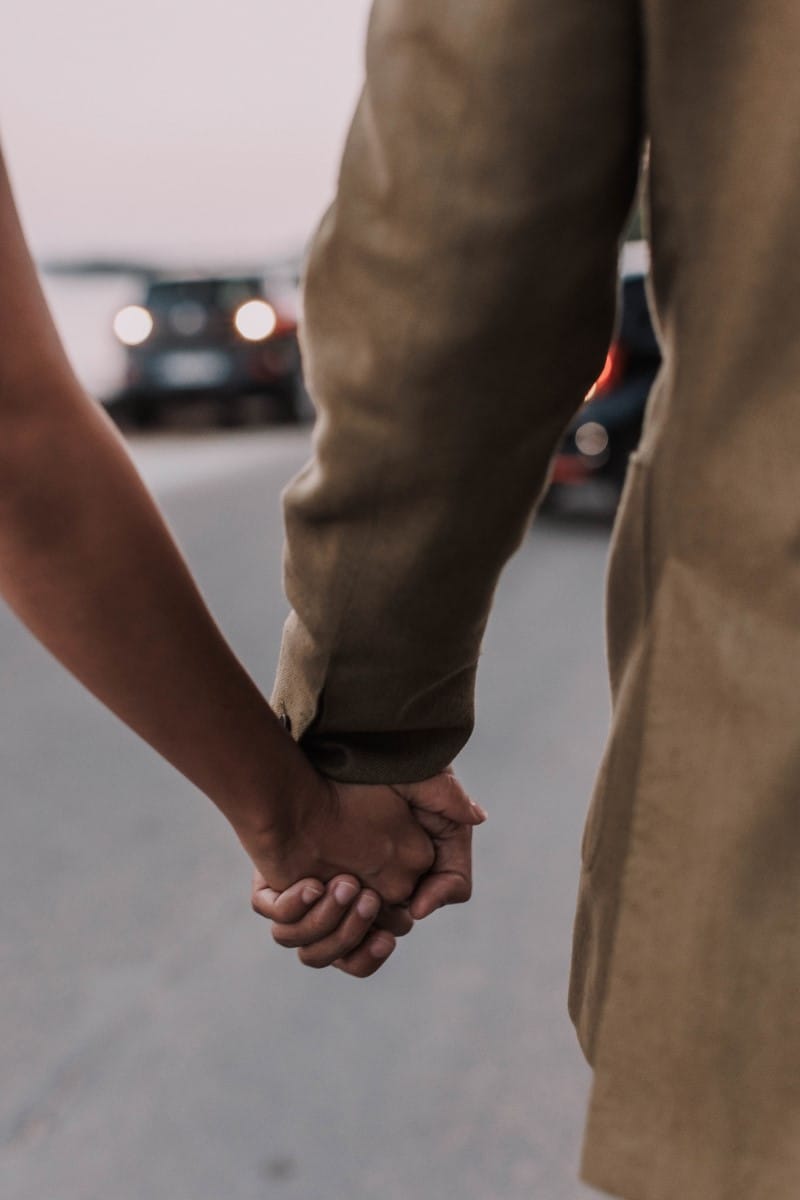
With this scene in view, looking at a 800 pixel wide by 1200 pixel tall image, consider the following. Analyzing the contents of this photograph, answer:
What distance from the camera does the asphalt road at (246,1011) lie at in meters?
2.39

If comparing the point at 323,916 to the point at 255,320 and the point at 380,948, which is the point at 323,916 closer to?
the point at 380,948

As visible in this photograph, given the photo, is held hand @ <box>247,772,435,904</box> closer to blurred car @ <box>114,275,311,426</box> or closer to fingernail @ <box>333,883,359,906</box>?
fingernail @ <box>333,883,359,906</box>

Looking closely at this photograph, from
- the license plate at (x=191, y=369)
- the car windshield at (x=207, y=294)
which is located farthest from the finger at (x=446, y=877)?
the car windshield at (x=207, y=294)

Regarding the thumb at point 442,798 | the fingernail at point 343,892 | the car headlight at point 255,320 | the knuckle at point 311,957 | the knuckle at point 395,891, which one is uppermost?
the thumb at point 442,798

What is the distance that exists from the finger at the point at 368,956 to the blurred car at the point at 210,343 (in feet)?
37.0

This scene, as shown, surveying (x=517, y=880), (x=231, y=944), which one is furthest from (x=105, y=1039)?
(x=517, y=880)

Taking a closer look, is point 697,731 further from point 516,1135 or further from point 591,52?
point 516,1135

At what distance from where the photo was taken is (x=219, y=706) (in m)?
1.32

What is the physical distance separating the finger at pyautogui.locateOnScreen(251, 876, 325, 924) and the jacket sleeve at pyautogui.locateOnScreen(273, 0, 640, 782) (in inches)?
11.7

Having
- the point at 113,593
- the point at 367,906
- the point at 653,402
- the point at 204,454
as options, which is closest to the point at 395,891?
the point at 367,906

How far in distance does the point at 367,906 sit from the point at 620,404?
5736 millimetres

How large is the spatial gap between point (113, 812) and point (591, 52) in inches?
126

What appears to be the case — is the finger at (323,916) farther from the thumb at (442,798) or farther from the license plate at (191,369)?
the license plate at (191,369)

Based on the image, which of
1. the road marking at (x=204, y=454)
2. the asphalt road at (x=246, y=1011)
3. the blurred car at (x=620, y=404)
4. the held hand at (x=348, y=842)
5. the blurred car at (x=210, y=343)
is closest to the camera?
the held hand at (x=348, y=842)
